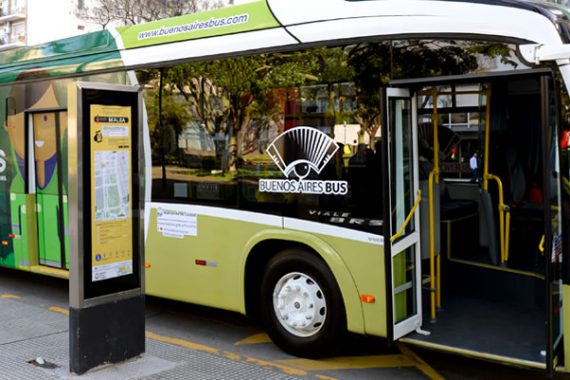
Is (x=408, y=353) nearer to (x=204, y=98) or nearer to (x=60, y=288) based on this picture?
(x=204, y=98)

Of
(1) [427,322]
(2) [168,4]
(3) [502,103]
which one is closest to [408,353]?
(1) [427,322]

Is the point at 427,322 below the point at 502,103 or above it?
below

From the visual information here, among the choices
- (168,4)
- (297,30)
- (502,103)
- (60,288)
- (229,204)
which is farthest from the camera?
(168,4)

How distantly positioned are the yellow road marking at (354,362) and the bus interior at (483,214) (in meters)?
0.45

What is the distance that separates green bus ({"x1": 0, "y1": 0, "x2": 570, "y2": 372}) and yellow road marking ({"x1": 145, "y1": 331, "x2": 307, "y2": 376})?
0.27 metres

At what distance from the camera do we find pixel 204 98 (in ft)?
21.3

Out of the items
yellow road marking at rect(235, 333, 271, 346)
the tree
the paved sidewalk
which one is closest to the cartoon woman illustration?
the paved sidewalk

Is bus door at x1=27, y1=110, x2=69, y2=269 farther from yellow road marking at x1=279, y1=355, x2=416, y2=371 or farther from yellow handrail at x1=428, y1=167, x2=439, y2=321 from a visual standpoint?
yellow handrail at x1=428, y1=167, x2=439, y2=321

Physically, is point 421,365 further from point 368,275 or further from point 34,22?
point 34,22

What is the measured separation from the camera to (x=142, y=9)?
37094 mm

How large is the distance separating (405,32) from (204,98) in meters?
2.18

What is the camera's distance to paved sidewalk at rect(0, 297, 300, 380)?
5379 millimetres

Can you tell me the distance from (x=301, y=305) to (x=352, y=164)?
52.8 inches

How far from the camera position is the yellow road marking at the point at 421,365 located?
18.6ft
